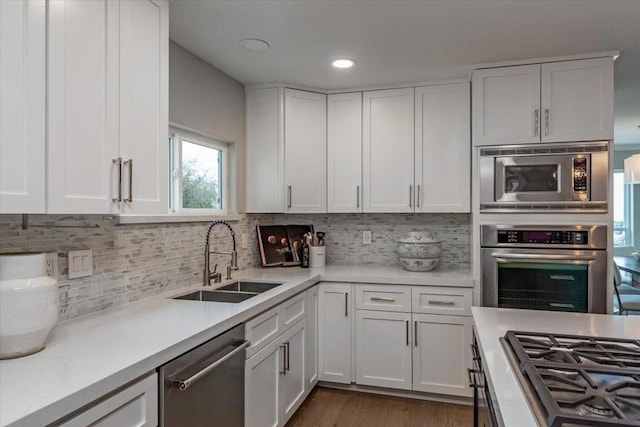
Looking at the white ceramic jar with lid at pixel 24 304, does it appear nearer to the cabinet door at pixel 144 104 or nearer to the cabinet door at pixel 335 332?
the cabinet door at pixel 144 104

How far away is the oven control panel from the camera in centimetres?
256

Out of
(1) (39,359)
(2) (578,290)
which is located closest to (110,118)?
(1) (39,359)

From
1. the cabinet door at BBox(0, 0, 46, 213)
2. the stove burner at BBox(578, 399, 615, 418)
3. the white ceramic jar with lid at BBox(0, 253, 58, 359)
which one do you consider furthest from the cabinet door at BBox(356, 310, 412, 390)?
the cabinet door at BBox(0, 0, 46, 213)

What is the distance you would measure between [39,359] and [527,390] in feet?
4.44

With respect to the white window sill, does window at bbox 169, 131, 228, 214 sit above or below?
above

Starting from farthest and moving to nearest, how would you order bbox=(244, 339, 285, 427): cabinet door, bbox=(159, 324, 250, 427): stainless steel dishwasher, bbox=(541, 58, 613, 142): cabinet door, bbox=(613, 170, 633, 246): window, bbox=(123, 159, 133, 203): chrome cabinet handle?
bbox=(613, 170, 633, 246): window, bbox=(541, 58, 613, 142): cabinet door, bbox=(244, 339, 285, 427): cabinet door, bbox=(123, 159, 133, 203): chrome cabinet handle, bbox=(159, 324, 250, 427): stainless steel dishwasher

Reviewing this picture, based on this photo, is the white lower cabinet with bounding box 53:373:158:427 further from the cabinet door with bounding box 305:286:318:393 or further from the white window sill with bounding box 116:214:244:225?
the cabinet door with bounding box 305:286:318:393

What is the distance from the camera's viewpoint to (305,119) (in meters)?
3.22

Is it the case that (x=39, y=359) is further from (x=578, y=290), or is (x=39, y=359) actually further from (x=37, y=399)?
(x=578, y=290)

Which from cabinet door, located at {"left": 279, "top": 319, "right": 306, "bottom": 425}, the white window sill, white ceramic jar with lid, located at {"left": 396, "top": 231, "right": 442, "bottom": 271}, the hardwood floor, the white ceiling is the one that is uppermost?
the white ceiling

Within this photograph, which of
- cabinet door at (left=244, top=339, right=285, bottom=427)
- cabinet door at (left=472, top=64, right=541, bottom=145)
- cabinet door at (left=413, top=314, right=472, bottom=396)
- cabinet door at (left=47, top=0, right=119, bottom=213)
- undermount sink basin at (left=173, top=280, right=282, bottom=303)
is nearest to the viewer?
cabinet door at (left=47, top=0, right=119, bottom=213)

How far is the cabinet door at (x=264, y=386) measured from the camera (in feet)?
6.42

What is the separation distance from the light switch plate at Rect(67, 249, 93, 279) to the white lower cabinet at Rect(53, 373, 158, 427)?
67 centimetres

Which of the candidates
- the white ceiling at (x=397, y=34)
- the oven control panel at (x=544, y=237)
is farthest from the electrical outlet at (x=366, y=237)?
the white ceiling at (x=397, y=34)
